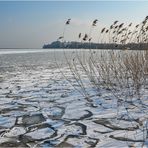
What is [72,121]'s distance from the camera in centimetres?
380

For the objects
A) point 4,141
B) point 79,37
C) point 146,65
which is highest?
point 79,37

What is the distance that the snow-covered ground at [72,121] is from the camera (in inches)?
120

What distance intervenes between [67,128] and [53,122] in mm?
345

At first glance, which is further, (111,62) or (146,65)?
(111,62)

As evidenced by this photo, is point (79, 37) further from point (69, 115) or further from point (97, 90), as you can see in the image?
point (69, 115)

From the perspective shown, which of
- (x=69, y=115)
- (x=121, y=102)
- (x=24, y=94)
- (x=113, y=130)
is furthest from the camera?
(x=24, y=94)

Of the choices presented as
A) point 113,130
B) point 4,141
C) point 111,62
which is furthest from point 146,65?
point 4,141

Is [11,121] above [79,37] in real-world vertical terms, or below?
below

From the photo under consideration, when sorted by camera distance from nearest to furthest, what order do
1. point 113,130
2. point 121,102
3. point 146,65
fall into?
point 113,130, point 121,102, point 146,65

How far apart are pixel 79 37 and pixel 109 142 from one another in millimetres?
2920

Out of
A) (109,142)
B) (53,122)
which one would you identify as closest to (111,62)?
(53,122)

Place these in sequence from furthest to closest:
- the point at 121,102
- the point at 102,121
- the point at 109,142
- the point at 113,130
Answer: the point at 121,102 → the point at 102,121 → the point at 113,130 → the point at 109,142

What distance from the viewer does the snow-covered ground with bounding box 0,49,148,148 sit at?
10.0 feet

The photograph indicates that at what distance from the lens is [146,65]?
17.7 feet
